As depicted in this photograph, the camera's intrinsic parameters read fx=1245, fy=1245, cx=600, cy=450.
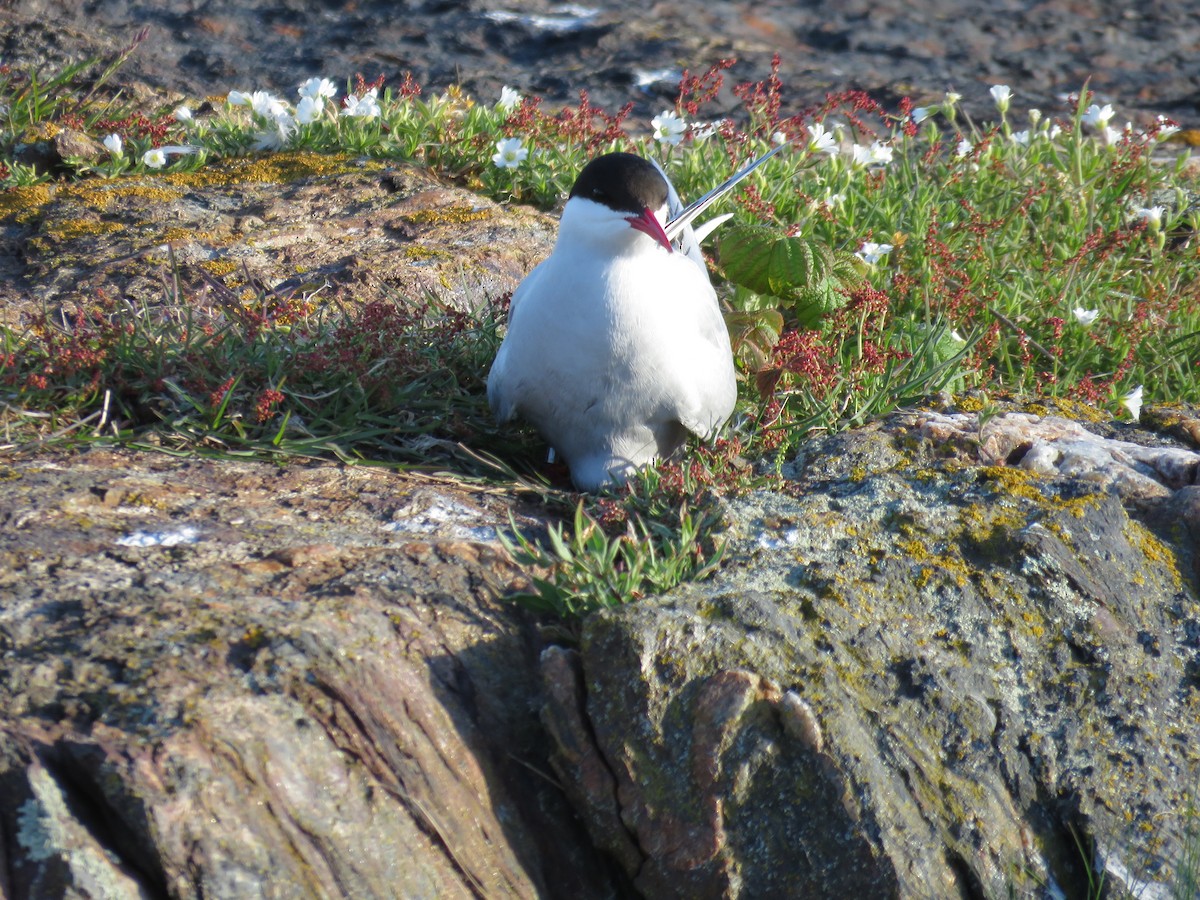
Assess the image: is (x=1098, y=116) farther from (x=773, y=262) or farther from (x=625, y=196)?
(x=625, y=196)

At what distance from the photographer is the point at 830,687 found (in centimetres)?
213

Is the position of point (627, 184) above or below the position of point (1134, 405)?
above

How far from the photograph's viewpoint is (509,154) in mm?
4363

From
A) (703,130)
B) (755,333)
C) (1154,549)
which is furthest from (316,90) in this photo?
(1154,549)

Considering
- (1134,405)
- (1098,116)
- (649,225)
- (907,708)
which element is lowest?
(1134,405)

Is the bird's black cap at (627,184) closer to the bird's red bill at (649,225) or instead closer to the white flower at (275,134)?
the bird's red bill at (649,225)

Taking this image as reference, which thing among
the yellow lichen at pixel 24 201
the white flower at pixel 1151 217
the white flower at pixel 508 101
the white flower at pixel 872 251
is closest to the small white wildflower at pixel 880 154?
the white flower at pixel 872 251

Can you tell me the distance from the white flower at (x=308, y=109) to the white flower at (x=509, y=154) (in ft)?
2.37

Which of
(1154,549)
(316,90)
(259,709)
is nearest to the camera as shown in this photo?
(259,709)

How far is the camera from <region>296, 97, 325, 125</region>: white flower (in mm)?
4562

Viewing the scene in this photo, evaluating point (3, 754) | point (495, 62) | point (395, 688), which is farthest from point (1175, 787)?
point (495, 62)

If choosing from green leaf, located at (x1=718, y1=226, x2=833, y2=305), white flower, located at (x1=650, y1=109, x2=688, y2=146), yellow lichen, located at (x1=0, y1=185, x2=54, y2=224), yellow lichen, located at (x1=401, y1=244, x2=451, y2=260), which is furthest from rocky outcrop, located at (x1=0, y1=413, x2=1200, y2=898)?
white flower, located at (x1=650, y1=109, x2=688, y2=146)

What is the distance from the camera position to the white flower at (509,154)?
4340 millimetres

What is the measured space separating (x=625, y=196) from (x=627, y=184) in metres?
0.03
